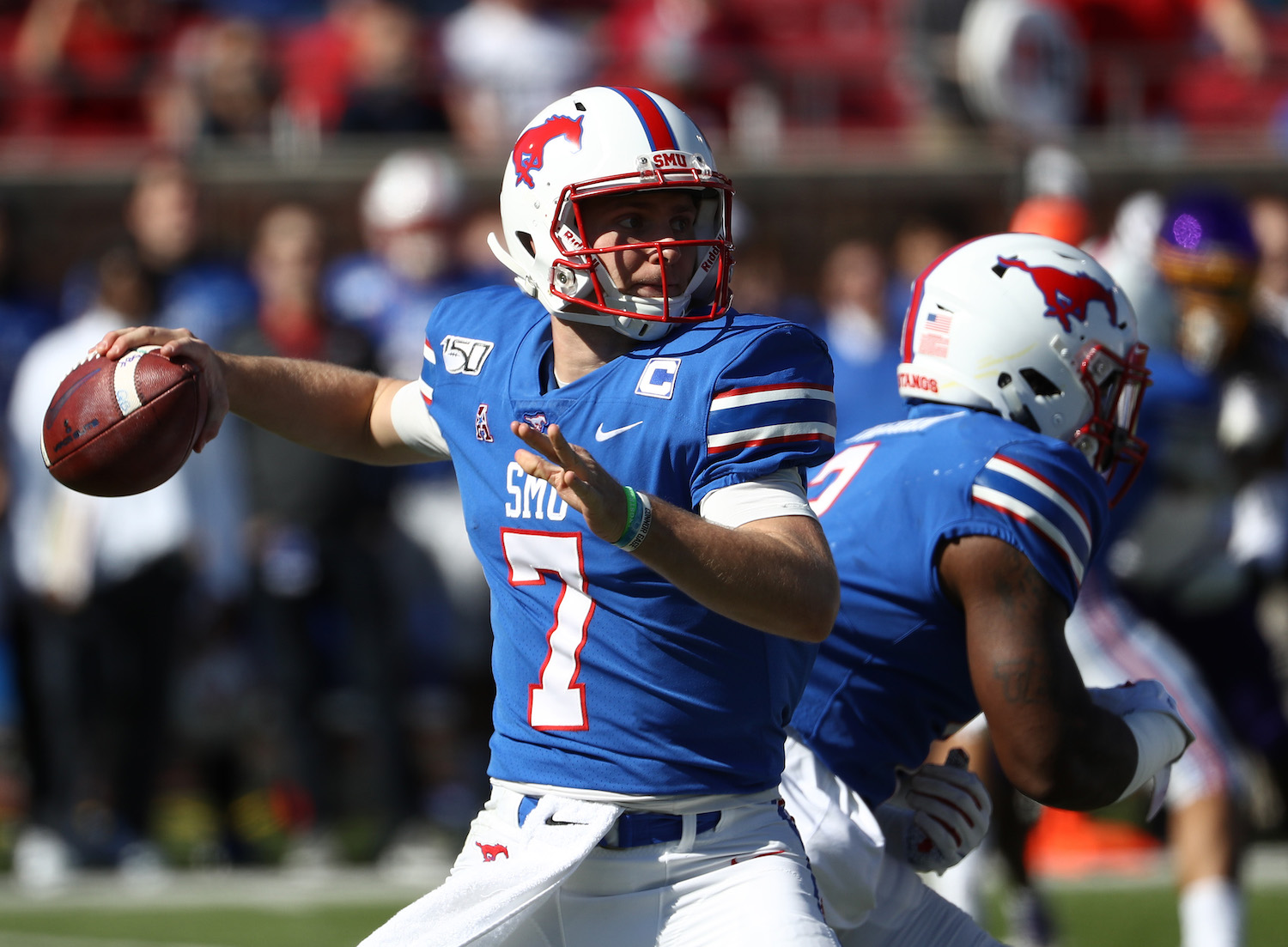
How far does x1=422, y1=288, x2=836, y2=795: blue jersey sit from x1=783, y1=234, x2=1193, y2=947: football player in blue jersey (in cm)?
26

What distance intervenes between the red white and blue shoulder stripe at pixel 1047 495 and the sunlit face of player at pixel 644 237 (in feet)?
1.92

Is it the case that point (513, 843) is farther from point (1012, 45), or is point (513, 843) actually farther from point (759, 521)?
point (1012, 45)

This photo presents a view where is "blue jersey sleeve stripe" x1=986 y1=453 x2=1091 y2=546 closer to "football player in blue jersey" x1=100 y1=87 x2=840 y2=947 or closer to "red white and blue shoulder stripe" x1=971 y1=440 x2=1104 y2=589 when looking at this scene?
"red white and blue shoulder stripe" x1=971 y1=440 x2=1104 y2=589

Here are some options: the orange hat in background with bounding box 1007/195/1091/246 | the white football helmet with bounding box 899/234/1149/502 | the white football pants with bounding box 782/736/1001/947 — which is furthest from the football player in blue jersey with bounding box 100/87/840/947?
the orange hat in background with bounding box 1007/195/1091/246

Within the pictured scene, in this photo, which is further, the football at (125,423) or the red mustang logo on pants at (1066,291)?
the red mustang logo on pants at (1066,291)

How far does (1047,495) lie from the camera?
275 centimetres

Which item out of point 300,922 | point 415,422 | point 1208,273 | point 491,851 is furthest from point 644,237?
point 300,922

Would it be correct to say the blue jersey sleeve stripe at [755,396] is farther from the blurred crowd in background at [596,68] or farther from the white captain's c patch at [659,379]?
the blurred crowd in background at [596,68]

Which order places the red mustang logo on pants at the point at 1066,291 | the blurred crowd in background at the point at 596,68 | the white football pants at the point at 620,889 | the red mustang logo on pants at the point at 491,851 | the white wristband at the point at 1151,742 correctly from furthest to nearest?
1. the blurred crowd in background at the point at 596,68
2. the red mustang logo on pants at the point at 1066,291
3. the white wristband at the point at 1151,742
4. the red mustang logo on pants at the point at 491,851
5. the white football pants at the point at 620,889

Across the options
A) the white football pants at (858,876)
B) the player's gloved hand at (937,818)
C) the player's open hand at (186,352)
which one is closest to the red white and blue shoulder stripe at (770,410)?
the white football pants at (858,876)

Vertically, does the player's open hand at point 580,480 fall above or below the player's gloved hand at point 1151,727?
above

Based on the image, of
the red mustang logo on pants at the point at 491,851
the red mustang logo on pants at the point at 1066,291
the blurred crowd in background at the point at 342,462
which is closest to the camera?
the red mustang logo on pants at the point at 491,851

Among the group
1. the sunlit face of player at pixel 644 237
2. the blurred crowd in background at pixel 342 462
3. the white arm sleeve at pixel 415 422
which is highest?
the sunlit face of player at pixel 644 237

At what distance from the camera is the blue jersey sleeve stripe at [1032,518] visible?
2.72m
